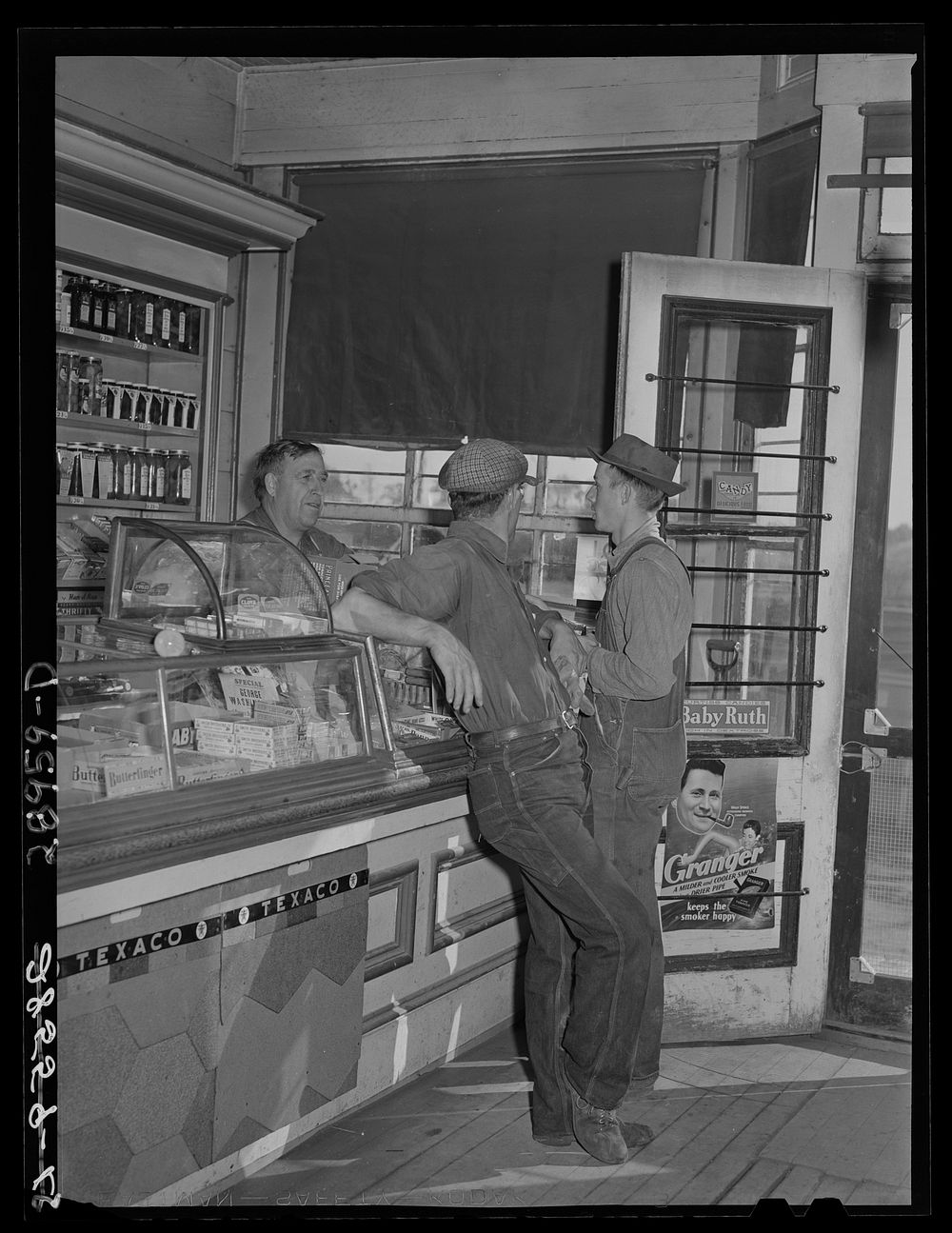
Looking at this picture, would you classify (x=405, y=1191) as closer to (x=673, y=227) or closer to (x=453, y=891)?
(x=453, y=891)

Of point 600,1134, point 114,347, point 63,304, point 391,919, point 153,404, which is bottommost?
point 600,1134

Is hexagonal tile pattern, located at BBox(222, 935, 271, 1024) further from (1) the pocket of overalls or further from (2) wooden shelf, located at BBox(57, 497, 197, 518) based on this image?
(2) wooden shelf, located at BBox(57, 497, 197, 518)

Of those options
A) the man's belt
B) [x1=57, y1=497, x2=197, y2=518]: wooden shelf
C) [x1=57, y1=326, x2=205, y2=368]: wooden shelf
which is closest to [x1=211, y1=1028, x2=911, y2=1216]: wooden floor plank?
the man's belt

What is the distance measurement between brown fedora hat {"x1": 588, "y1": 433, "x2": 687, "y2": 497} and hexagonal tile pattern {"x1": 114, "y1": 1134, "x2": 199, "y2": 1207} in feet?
6.31

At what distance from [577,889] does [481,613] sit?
2.27 ft

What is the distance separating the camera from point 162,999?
231cm

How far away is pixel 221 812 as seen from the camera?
2.44 m

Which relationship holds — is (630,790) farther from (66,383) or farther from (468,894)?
(66,383)

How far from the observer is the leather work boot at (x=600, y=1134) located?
9.09 feet

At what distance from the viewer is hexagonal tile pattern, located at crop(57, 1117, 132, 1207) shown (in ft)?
7.13

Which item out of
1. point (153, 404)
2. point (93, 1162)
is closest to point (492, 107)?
point (153, 404)

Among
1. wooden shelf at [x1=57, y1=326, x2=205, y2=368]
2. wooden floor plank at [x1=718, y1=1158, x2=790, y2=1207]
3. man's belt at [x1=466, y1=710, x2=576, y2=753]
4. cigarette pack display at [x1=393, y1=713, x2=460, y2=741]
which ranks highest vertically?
wooden shelf at [x1=57, y1=326, x2=205, y2=368]

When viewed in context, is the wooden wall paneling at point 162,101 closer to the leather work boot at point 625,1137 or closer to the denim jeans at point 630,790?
the denim jeans at point 630,790
